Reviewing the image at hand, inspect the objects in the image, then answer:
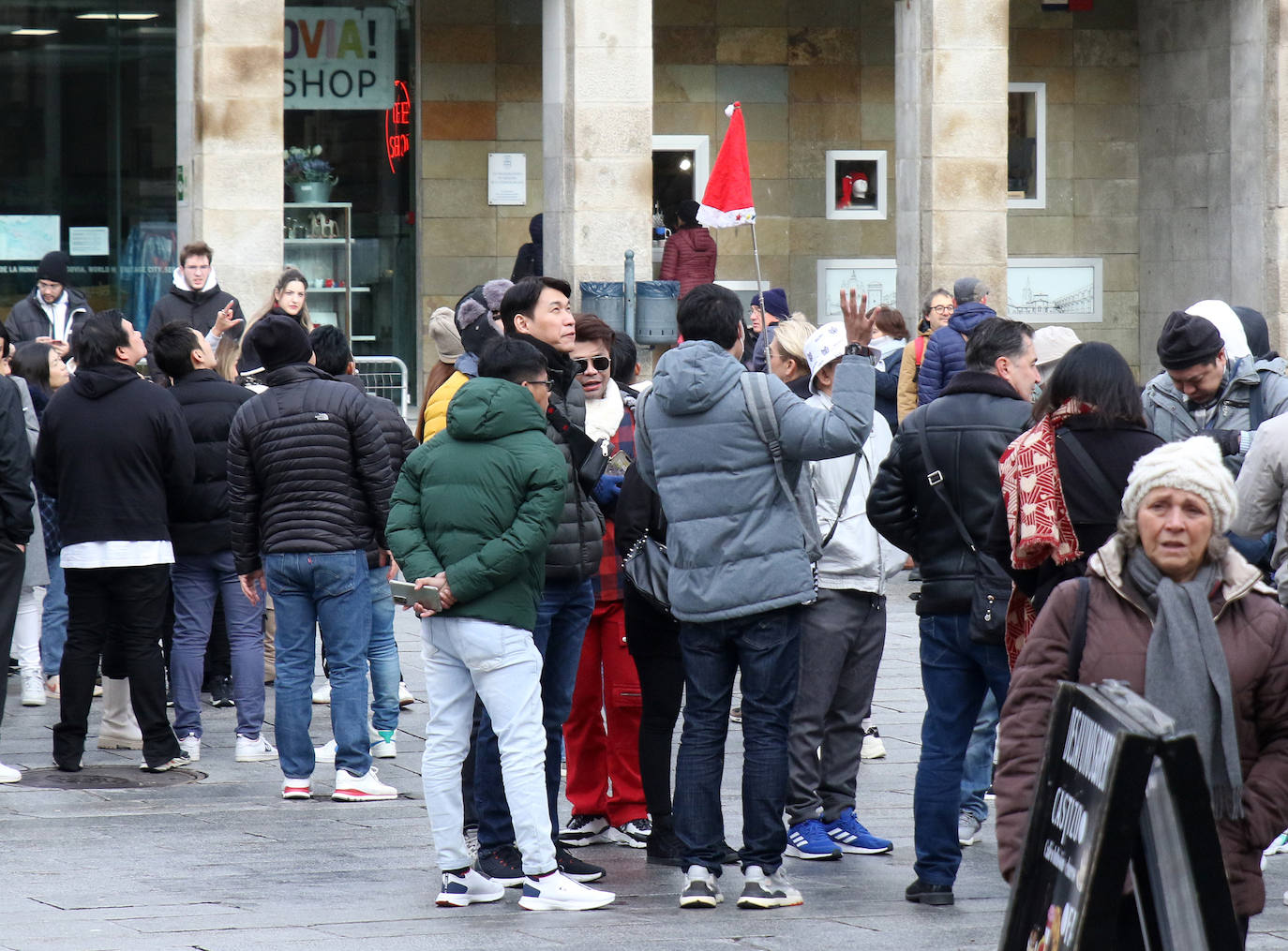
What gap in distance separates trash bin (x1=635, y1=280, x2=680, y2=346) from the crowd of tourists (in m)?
8.07

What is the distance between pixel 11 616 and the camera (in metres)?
9.01

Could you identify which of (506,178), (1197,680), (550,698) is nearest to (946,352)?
(550,698)

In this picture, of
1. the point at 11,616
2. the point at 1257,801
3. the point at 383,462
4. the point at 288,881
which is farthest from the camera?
the point at 11,616

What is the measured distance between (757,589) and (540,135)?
48.6 ft

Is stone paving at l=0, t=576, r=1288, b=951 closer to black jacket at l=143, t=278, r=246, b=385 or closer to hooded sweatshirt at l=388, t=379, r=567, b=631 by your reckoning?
hooded sweatshirt at l=388, t=379, r=567, b=631

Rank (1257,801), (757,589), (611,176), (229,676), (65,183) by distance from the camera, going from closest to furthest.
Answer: (1257,801) → (757,589) → (229,676) → (611,176) → (65,183)

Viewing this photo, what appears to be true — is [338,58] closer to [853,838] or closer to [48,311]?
[48,311]

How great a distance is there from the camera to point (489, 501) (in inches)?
257

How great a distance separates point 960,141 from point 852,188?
362cm

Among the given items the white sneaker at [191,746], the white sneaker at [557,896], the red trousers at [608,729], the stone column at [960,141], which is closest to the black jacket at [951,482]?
the red trousers at [608,729]

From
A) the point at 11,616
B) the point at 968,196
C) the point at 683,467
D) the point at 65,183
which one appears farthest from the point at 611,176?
the point at 683,467

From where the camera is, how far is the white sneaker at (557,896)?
6559mm

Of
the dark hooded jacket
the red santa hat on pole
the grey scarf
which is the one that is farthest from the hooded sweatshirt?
the dark hooded jacket

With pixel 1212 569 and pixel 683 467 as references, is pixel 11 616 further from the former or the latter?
pixel 1212 569
